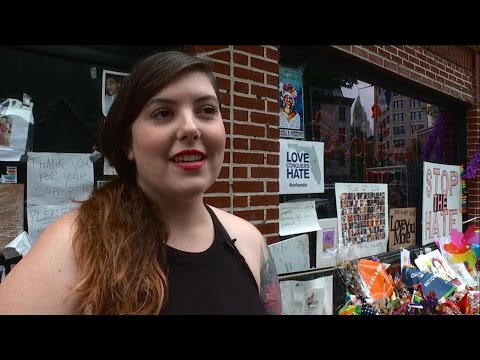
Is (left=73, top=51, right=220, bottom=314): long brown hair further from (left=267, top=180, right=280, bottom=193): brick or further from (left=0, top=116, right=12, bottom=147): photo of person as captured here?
(left=267, top=180, right=280, bottom=193): brick

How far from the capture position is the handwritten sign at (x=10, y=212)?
84.3 inches

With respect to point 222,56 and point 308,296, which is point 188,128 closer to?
Answer: point 222,56

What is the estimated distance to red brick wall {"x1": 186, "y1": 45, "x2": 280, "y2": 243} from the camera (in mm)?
2760

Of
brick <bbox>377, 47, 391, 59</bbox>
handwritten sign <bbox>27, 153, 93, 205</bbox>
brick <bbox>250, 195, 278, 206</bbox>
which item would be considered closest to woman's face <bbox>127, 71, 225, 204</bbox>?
handwritten sign <bbox>27, 153, 93, 205</bbox>

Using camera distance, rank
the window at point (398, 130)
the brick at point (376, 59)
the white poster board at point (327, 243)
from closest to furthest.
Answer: the white poster board at point (327, 243)
the brick at point (376, 59)
the window at point (398, 130)

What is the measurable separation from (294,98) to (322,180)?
0.73 m

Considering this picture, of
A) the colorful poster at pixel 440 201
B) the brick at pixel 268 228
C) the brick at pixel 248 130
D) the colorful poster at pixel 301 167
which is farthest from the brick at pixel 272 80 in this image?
the colorful poster at pixel 440 201

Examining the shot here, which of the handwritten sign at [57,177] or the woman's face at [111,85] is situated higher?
the woman's face at [111,85]

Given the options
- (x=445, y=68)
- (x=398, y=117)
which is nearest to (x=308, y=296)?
(x=398, y=117)

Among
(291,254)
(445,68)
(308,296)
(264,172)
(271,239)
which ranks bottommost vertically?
(308,296)

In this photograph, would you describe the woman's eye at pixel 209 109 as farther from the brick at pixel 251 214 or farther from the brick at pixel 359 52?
the brick at pixel 359 52

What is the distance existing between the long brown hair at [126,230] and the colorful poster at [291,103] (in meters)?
1.99

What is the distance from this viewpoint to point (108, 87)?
249cm

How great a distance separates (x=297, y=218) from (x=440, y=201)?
2835 mm
